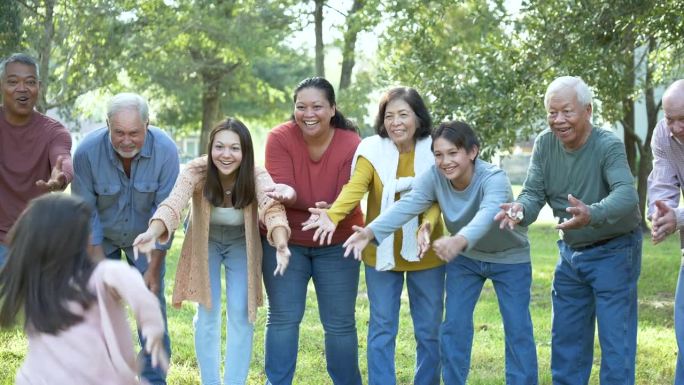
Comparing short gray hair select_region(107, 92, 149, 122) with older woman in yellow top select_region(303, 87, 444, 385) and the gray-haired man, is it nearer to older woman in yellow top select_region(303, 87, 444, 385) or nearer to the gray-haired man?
the gray-haired man

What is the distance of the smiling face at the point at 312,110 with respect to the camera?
6578 mm

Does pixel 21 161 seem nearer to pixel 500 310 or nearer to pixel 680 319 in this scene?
pixel 500 310

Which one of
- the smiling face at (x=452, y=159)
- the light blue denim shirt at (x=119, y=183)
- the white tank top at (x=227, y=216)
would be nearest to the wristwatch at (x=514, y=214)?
the smiling face at (x=452, y=159)

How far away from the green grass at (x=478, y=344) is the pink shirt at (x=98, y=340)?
3.10 m

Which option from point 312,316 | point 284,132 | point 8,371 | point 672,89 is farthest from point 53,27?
point 672,89

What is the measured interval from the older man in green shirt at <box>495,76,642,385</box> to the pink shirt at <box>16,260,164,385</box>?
238 centimetres

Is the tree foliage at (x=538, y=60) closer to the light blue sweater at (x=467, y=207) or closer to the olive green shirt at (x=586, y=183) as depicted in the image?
the olive green shirt at (x=586, y=183)

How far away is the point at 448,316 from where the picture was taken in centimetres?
652

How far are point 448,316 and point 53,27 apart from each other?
13.7 m

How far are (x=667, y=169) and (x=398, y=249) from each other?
5.63 feet

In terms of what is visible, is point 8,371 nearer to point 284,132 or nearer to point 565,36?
point 284,132

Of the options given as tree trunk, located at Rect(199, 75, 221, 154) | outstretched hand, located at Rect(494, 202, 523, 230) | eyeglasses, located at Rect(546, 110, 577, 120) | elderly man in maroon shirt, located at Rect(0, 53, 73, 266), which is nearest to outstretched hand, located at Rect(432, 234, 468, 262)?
outstretched hand, located at Rect(494, 202, 523, 230)

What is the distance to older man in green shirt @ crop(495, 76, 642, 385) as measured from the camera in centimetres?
616

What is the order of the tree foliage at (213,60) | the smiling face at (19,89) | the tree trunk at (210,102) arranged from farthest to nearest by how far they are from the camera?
the tree trunk at (210,102) < the tree foliage at (213,60) < the smiling face at (19,89)
